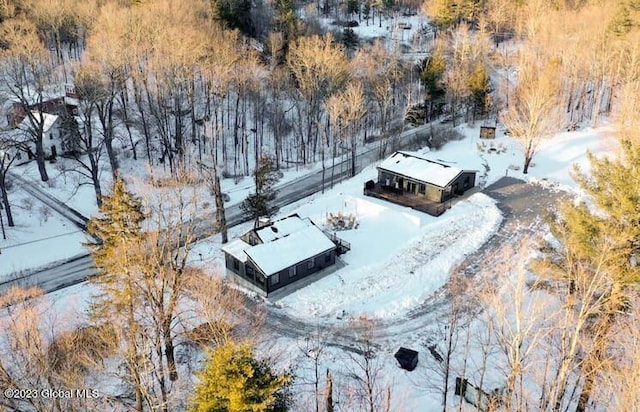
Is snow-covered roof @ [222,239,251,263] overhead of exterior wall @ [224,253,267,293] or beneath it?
overhead

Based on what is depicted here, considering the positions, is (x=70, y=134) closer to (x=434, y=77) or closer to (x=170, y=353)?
(x=170, y=353)

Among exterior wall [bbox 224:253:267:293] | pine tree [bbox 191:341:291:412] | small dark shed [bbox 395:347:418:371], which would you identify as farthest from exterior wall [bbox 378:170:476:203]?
pine tree [bbox 191:341:291:412]

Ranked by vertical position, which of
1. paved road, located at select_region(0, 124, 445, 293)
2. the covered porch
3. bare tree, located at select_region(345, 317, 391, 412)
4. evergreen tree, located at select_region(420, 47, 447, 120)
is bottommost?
paved road, located at select_region(0, 124, 445, 293)

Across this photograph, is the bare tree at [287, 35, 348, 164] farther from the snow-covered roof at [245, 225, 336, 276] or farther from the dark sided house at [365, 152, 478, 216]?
the snow-covered roof at [245, 225, 336, 276]

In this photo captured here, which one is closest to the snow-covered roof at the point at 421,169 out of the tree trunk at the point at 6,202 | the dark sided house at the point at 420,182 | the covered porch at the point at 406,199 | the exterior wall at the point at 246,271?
the dark sided house at the point at 420,182

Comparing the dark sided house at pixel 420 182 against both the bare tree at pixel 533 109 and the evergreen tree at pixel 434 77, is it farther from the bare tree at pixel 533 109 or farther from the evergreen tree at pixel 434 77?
the evergreen tree at pixel 434 77

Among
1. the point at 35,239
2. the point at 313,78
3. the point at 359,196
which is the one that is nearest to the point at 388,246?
the point at 359,196
